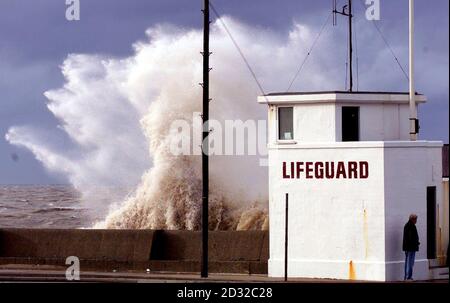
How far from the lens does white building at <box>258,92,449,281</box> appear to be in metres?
30.8

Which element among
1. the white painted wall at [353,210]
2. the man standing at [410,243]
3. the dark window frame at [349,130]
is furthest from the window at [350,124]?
the man standing at [410,243]

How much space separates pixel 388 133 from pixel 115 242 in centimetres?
814

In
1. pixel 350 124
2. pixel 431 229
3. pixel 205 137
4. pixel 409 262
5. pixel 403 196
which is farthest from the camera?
pixel 350 124

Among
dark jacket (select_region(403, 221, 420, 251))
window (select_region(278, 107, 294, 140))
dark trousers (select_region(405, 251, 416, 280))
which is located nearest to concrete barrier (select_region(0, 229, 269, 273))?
window (select_region(278, 107, 294, 140))

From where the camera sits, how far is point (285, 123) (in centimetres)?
3272

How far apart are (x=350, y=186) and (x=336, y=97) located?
7.91 ft

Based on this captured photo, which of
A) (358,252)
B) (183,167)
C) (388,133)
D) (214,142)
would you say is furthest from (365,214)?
(183,167)

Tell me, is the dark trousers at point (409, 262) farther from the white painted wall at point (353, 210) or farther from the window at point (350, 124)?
the window at point (350, 124)

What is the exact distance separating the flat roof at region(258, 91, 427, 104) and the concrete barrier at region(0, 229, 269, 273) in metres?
3.72

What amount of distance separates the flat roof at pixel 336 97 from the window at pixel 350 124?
0.96 ft

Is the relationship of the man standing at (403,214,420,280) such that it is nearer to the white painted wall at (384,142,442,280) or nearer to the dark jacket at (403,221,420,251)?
the dark jacket at (403,221,420,251)

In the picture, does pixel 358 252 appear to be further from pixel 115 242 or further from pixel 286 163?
pixel 115 242

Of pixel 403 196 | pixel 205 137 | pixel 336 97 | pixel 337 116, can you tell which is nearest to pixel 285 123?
pixel 337 116

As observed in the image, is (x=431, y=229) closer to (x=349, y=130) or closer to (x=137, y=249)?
(x=349, y=130)
